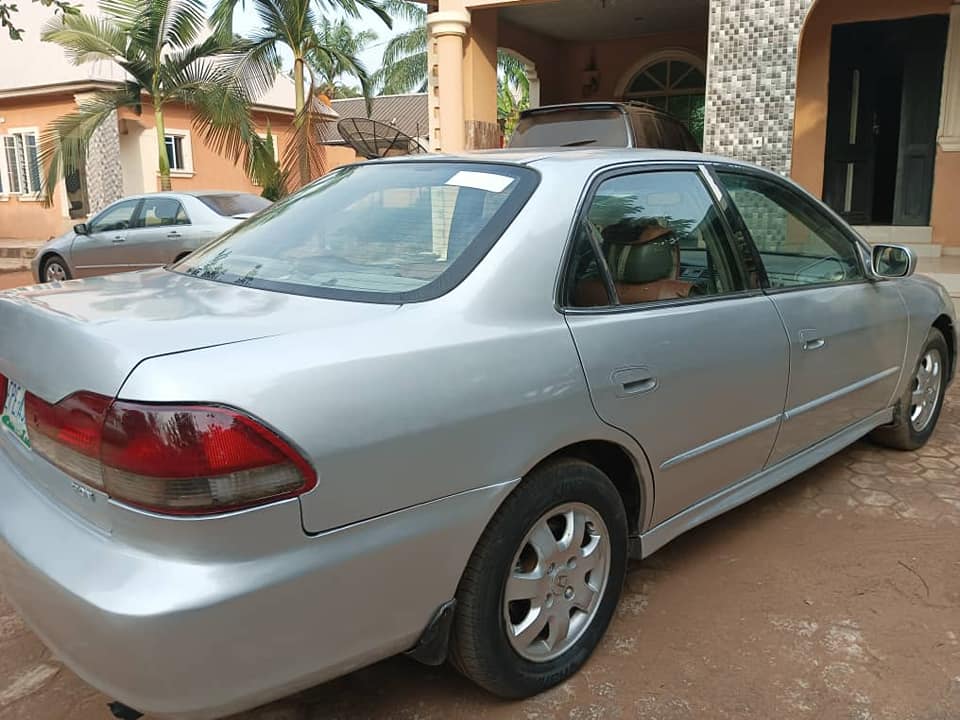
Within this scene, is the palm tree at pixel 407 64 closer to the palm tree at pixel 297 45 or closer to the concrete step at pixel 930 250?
the palm tree at pixel 297 45

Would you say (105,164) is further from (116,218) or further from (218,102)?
(116,218)

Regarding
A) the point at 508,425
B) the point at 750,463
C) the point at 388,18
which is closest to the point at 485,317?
the point at 508,425

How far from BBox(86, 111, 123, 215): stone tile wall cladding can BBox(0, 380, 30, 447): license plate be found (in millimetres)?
17143

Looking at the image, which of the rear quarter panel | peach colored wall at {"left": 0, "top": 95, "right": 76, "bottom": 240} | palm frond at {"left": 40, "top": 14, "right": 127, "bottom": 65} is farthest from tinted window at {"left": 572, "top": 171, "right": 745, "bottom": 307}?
peach colored wall at {"left": 0, "top": 95, "right": 76, "bottom": 240}

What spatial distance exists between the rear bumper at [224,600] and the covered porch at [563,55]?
927cm

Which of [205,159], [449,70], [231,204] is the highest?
[449,70]

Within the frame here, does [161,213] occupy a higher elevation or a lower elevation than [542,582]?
higher

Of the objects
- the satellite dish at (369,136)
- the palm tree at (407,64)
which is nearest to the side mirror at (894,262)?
the satellite dish at (369,136)

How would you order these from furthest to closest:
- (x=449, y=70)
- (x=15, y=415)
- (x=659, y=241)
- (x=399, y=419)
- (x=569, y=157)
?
(x=449, y=70), (x=659, y=241), (x=569, y=157), (x=15, y=415), (x=399, y=419)

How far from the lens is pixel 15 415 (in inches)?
86.7

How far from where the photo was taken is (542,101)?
48.6ft

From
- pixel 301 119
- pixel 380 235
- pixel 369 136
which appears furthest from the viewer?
pixel 301 119

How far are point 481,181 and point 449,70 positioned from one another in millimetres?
8562

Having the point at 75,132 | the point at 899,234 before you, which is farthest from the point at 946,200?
the point at 75,132
